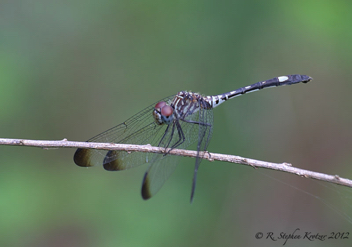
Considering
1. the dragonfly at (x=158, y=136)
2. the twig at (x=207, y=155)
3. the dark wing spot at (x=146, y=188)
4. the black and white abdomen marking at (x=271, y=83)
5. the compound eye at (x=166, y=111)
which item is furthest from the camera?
the black and white abdomen marking at (x=271, y=83)

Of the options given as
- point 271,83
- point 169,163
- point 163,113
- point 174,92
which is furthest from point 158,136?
point 271,83

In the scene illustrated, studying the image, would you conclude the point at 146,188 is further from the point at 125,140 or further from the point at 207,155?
the point at 207,155

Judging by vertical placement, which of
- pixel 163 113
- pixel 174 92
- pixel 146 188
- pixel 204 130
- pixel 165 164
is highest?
pixel 174 92

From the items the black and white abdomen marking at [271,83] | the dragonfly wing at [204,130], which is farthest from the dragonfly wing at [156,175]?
the black and white abdomen marking at [271,83]

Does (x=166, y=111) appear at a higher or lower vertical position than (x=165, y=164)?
higher

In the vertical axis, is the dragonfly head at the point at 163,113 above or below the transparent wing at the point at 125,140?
above

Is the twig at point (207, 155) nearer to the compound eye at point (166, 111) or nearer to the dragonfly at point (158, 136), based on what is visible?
the dragonfly at point (158, 136)

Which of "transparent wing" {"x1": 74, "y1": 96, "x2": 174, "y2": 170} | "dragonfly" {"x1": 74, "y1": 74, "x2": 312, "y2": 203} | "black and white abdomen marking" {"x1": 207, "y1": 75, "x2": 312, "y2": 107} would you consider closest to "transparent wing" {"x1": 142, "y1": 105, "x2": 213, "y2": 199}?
"dragonfly" {"x1": 74, "y1": 74, "x2": 312, "y2": 203}
